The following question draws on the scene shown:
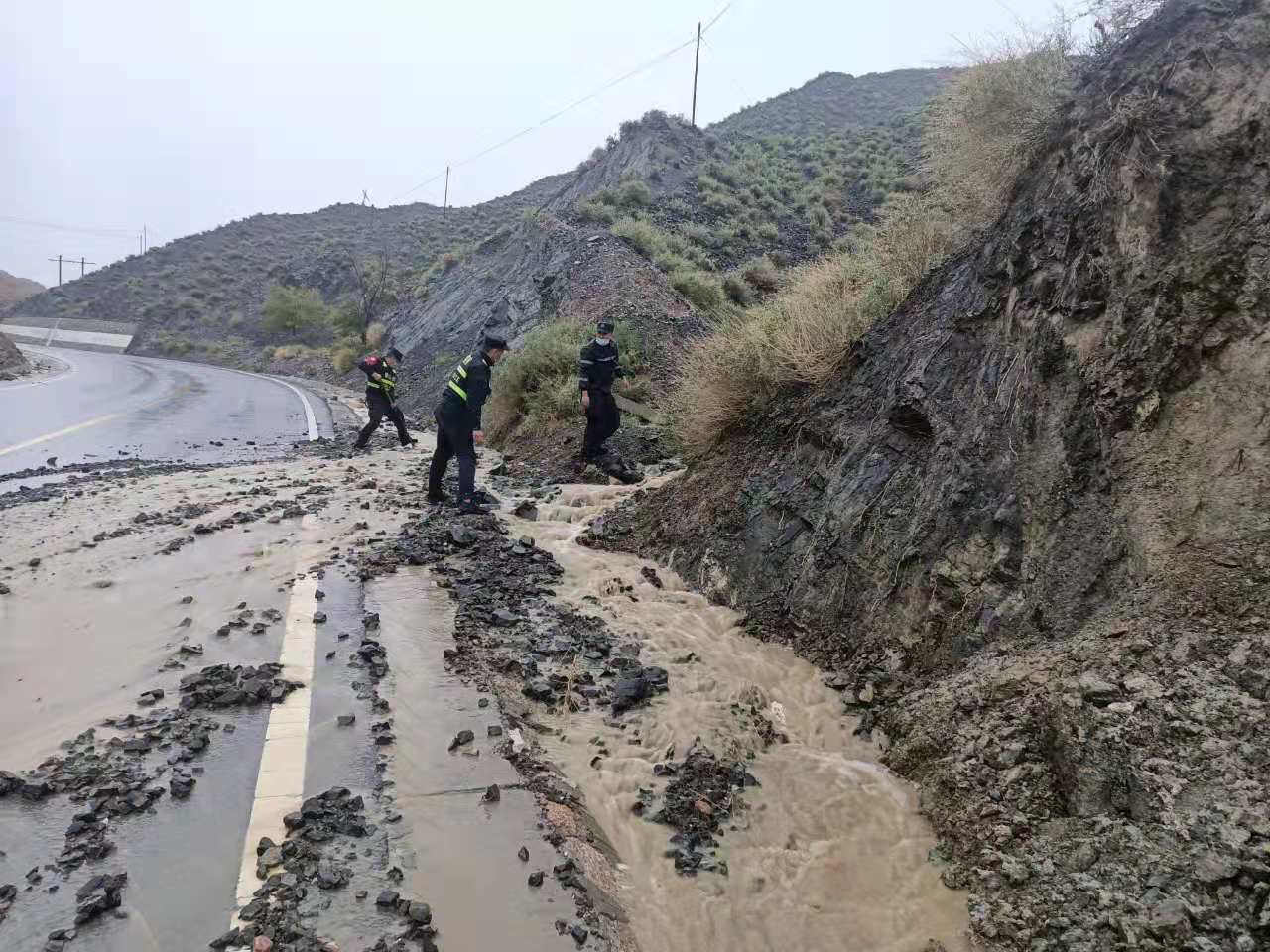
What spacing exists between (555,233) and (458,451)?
16.0 metres

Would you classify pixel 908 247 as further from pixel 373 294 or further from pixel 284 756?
pixel 373 294

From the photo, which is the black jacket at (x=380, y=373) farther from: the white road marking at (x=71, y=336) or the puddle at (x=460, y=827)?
the white road marking at (x=71, y=336)

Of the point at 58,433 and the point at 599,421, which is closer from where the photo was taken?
the point at 599,421

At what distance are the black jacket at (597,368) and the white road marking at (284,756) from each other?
5254 millimetres

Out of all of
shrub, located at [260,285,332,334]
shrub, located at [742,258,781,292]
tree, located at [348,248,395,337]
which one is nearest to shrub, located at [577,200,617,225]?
shrub, located at [742,258,781,292]

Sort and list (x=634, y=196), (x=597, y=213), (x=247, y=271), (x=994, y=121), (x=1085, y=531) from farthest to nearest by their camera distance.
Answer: (x=247, y=271)
(x=634, y=196)
(x=597, y=213)
(x=994, y=121)
(x=1085, y=531)

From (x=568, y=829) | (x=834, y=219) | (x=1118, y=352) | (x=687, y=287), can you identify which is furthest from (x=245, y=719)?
(x=834, y=219)

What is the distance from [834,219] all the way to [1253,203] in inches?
992

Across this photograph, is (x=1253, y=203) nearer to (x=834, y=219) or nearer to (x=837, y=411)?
(x=837, y=411)

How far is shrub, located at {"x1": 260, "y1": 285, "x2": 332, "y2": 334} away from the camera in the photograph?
145 feet

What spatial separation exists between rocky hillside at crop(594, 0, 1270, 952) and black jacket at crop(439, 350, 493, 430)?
361cm

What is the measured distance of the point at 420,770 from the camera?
12.6 feet

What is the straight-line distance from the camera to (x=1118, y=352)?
4.34 metres

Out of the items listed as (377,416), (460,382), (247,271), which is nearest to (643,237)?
(377,416)
